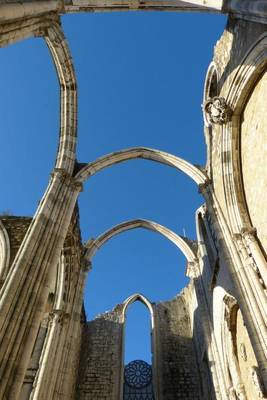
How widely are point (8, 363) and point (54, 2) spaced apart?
17.4ft

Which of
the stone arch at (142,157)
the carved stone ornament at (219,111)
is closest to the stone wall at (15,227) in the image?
the stone arch at (142,157)

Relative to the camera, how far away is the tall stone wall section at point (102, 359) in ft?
31.3

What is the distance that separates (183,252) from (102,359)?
4619mm

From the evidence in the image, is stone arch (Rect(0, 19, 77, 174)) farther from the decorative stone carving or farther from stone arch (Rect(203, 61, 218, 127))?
the decorative stone carving

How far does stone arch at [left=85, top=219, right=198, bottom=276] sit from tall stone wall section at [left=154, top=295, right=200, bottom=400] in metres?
2.70

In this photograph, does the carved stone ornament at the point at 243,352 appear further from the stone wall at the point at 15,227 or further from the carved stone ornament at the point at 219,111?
the stone wall at the point at 15,227

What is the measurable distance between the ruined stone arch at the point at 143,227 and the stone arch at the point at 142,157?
10.2ft

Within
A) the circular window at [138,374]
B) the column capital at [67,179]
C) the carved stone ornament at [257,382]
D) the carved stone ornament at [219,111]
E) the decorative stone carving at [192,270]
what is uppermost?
the carved stone ornament at [219,111]

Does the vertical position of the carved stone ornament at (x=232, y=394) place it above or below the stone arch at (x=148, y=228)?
below

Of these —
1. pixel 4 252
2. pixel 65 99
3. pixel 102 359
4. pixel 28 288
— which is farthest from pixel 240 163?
pixel 102 359

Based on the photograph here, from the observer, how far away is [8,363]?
11.9 ft

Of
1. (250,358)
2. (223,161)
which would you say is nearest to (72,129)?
(223,161)

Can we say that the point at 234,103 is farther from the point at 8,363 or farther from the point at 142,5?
the point at 8,363

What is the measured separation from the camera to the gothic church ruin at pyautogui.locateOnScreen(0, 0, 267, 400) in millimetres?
4387
